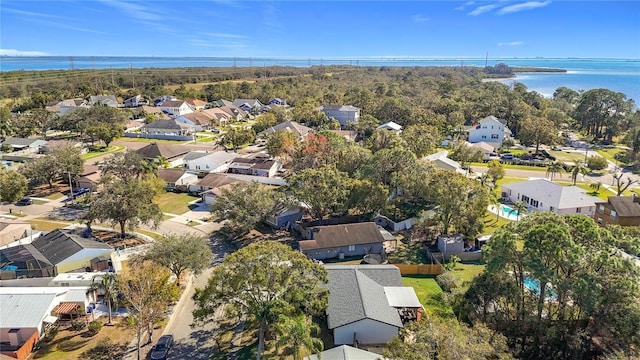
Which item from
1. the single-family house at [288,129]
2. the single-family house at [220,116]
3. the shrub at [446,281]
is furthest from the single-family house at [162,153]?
the shrub at [446,281]

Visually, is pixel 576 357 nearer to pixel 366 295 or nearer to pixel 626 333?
pixel 626 333

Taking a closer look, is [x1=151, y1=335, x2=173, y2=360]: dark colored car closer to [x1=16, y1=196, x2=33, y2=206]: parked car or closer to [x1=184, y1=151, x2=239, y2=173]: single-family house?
[x1=16, y1=196, x2=33, y2=206]: parked car

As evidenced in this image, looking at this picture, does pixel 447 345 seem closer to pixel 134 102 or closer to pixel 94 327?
pixel 94 327

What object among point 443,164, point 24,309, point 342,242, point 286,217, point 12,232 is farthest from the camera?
point 443,164

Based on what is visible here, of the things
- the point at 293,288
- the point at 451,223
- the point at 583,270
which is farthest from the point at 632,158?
the point at 293,288

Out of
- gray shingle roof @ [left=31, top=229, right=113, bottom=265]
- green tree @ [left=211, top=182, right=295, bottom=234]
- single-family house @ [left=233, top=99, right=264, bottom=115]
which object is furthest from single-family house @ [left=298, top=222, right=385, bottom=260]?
single-family house @ [left=233, top=99, right=264, bottom=115]

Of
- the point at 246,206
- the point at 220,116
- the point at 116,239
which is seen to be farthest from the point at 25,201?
the point at 220,116
